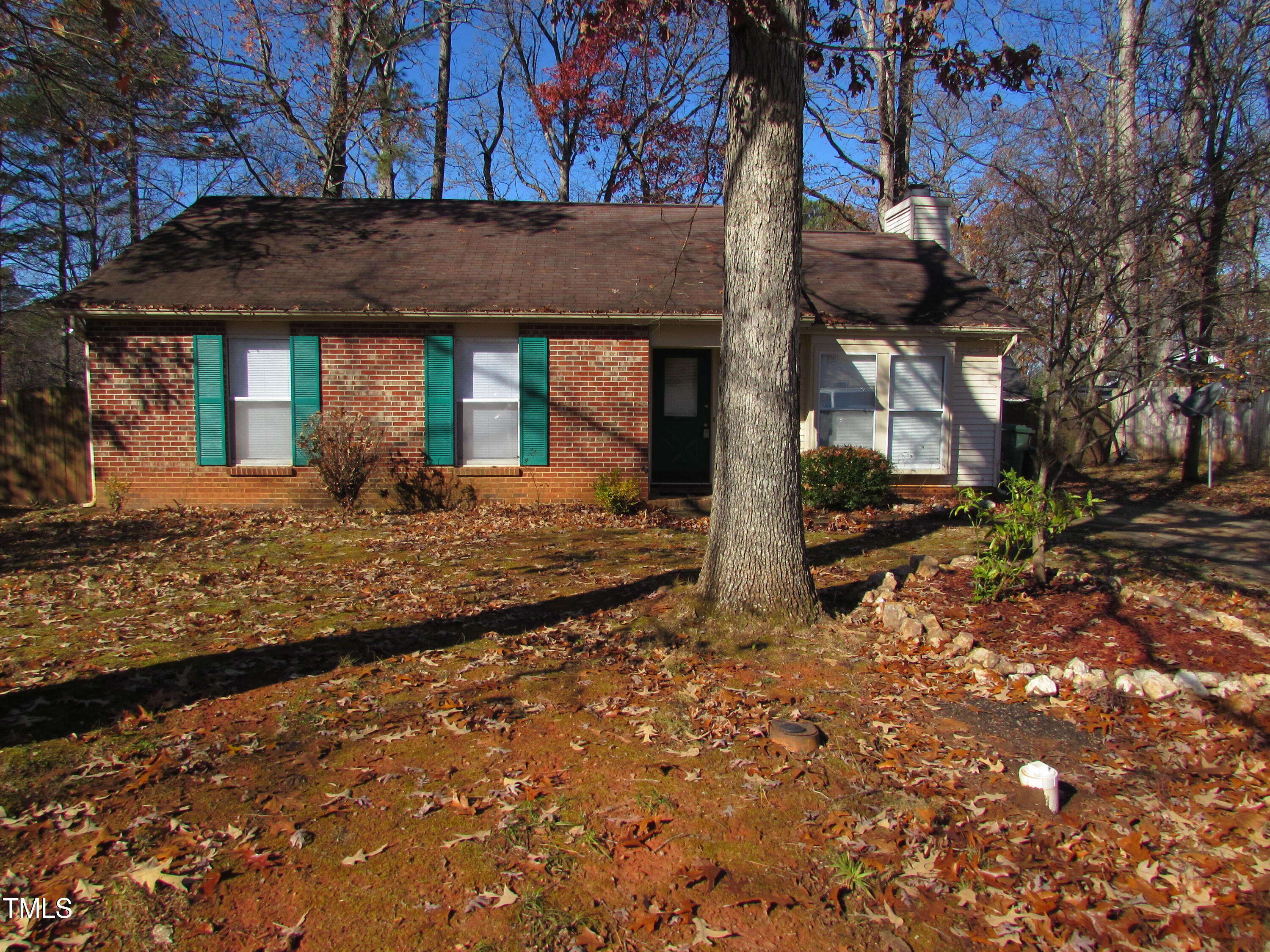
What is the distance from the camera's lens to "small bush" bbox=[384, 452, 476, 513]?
38.3 ft

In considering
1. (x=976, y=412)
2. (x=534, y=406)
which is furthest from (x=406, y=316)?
(x=976, y=412)

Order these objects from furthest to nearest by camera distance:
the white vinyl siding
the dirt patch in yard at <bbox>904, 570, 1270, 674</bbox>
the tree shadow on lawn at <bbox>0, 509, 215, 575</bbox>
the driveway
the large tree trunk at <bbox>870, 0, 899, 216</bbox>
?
the large tree trunk at <bbox>870, 0, 899, 216</bbox>, the white vinyl siding, the tree shadow on lawn at <bbox>0, 509, 215, 575</bbox>, the driveway, the dirt patch in yard at <bbox>904, 570, 1270, 674</bbox>

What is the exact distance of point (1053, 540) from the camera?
9.28m

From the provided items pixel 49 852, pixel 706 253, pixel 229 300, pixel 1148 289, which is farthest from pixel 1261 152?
pixel 229 300

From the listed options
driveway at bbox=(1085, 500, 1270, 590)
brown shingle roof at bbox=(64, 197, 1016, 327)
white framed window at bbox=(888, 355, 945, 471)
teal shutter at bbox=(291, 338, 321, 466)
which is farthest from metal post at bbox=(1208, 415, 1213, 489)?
teal shutter at bbox=(291, 338, 321, 466)

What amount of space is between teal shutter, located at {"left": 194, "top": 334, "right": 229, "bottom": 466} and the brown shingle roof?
1.78 ft

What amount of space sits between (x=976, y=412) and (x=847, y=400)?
83.0 inches

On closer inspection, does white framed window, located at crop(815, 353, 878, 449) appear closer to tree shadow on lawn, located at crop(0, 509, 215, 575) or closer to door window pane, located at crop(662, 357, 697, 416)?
door window pane, located at crop(662, 357, 697, 416)

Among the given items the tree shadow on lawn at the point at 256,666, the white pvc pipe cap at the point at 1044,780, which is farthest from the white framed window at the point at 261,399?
the white pvc pipe cap at the point at 1044,780

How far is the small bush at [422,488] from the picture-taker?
11.7 metres

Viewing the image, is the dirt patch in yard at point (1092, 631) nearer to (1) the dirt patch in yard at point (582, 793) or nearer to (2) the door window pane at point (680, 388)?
(1) the dirt patch in yard at point (582, 793)

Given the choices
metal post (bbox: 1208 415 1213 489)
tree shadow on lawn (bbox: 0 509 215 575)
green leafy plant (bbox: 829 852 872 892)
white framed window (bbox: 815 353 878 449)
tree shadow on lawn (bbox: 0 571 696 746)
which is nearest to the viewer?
green leafy plant (bbox: 829 852 872 892)

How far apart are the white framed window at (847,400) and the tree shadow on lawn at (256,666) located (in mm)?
6052

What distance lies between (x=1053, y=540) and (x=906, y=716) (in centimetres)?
572
